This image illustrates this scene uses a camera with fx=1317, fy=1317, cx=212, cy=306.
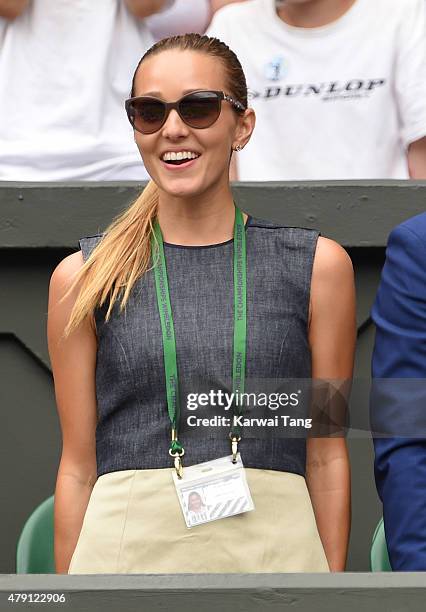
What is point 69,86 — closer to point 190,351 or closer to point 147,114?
point 147,114

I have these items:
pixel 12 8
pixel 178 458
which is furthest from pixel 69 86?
pixel 178 458

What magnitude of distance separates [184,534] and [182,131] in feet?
2.63

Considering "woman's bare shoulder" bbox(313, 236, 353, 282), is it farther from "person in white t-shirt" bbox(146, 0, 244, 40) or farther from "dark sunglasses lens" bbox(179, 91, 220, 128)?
"person in white t-shirt" bbox(146, 0, 244, 40)

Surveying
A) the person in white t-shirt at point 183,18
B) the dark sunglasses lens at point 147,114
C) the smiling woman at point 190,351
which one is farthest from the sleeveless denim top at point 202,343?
the person in white t-shirt at point 183,18

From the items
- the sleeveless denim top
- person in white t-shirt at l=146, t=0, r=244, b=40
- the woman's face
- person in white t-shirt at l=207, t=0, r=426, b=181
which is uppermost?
person in white t-shirt at l=146, t=0, r=244, b=40

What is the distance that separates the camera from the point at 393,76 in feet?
12.6

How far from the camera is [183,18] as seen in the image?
3.98 metres

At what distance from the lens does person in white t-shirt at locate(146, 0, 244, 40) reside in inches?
157

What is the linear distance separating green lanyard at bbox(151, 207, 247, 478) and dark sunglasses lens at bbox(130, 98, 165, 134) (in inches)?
8.7

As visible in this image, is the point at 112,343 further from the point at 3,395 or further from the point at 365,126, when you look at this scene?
the point at 365,126

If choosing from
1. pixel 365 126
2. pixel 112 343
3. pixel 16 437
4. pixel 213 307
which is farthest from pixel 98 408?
pixel 365 126

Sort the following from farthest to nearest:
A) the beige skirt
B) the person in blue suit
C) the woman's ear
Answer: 1. the woman's ear
2. the beige skirt
3. the person in blue suit

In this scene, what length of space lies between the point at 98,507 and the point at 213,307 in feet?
1.49

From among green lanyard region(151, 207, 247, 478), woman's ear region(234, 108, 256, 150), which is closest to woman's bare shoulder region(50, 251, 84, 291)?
green lanyard region(151, 207, 247, 478)
